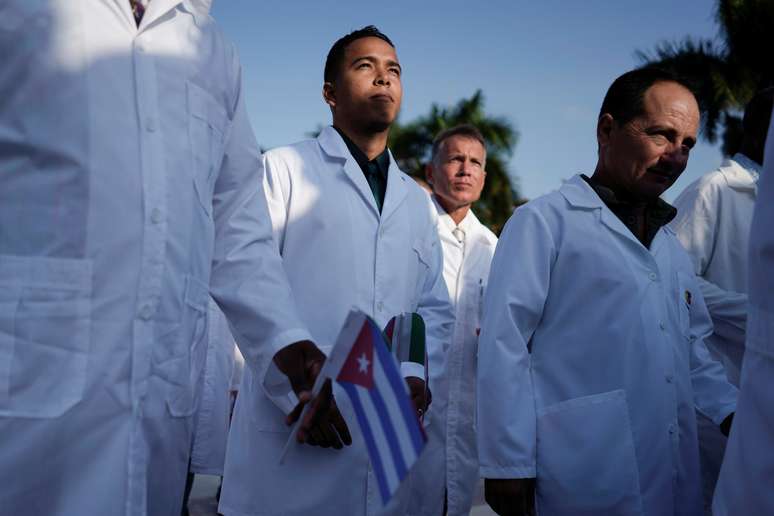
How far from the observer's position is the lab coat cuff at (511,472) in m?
2.26

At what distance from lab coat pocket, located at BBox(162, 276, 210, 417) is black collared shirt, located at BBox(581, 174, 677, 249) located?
151 centimetres

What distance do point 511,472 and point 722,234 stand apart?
170 centimetres

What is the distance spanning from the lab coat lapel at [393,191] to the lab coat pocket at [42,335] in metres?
1.56

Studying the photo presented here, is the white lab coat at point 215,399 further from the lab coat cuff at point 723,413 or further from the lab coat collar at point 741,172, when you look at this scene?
the lab coat collar at point 741,172

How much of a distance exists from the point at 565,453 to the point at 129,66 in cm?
163

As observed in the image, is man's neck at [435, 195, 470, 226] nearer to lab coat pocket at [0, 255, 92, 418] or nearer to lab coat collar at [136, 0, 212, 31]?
lab coat collar at [136, 0, 212, 31]

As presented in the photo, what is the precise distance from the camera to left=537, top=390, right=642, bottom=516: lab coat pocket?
88.4 inches

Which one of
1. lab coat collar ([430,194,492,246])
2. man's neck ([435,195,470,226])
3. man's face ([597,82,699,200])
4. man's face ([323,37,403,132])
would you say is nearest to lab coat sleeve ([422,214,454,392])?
man's face ([323,37,403,132])

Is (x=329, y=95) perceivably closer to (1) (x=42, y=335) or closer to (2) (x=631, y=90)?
(2) (x=631, y=90)

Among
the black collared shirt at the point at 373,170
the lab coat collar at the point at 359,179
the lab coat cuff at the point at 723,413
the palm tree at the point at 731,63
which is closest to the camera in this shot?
the lab coat cuff at the point at 723,413

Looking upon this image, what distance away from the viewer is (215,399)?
378 centimetres

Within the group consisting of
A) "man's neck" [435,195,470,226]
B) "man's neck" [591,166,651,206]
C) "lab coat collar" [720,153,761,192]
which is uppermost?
"lab coat collar" [720,153,761,192]

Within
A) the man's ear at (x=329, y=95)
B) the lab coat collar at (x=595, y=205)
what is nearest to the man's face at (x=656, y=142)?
the lab coat collar at (x=595, y=205)

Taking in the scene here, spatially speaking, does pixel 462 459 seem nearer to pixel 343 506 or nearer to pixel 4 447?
pixel 343 506
